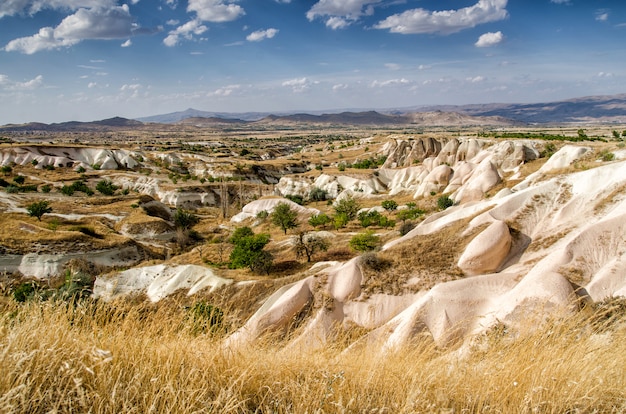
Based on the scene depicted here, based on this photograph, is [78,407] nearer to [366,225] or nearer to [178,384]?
[178,384]

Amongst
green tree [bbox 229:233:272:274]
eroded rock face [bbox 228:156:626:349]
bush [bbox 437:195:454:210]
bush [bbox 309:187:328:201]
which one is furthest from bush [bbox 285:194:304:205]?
eroded rock face [bbox 228:156:626:349]

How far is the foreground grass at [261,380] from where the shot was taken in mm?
2801

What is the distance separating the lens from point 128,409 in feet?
9.15

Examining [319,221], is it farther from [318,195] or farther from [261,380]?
[261,380]

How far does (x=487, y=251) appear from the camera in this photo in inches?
605

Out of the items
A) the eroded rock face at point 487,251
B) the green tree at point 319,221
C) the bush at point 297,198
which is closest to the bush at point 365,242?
the eroded rock face at point 487,251

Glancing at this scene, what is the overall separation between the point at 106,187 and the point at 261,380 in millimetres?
67555

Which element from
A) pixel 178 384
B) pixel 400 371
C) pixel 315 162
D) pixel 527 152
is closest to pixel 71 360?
pixel 178 384

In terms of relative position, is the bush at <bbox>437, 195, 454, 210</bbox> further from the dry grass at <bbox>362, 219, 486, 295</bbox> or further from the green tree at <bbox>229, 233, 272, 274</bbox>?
the dry grass at <bbox>362, 219, 486, 295</bbox>

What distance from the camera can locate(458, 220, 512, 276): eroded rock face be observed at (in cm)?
1536

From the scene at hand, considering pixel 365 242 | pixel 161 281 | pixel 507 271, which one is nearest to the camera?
pixel 507 271

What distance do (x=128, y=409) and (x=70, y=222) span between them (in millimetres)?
43402

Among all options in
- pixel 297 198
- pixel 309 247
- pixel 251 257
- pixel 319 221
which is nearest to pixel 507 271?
pixel 251 257

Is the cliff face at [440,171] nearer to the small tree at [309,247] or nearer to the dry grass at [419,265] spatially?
the small tree at [309,247]
